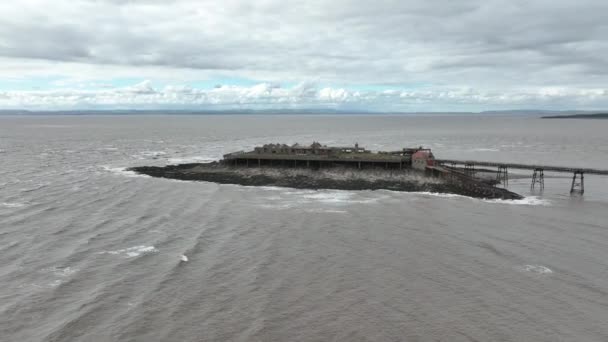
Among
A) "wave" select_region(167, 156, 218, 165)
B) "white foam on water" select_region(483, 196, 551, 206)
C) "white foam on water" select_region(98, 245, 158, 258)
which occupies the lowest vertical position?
"white foam on water" select_region(483, 196, 551, 206)

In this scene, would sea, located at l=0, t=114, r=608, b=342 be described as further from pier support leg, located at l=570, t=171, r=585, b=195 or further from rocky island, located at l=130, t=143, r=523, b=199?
pier support leg, located at l=570, t=171, r=585, b=195

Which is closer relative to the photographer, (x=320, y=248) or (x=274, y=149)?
(x=320, y=248)

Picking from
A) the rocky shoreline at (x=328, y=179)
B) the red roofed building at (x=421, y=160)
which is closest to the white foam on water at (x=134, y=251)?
the rocky shoreline at (x=328, y=179)

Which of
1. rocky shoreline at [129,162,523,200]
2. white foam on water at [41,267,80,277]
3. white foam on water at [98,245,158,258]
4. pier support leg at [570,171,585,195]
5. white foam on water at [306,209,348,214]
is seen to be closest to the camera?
white foam on water at [41,267,80,277]

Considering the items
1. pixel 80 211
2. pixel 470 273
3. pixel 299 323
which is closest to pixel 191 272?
pixel 299 323

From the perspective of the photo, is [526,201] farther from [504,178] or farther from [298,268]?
[298,268]

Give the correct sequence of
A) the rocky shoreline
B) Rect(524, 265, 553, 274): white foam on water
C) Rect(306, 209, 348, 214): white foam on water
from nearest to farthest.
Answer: Rect(524, 265, 553, 274): white foam on water < Rect(306, 209, 348, 214): white foam on water < the rocky shoreline

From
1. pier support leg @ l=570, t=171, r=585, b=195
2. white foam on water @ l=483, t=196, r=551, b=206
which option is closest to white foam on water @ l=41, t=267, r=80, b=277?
white foam on water @ l=483, t=196, r=551, b=206

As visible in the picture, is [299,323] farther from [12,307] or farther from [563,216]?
[563,216]
